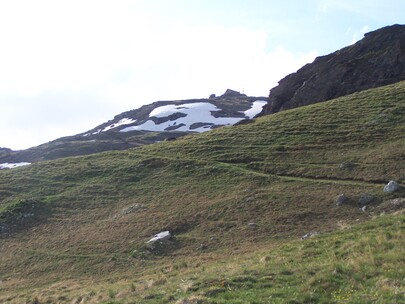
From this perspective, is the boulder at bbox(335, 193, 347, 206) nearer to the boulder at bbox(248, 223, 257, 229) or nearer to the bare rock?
the bare rock

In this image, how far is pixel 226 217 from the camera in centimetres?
3778

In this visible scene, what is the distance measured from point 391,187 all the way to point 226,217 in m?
12.8

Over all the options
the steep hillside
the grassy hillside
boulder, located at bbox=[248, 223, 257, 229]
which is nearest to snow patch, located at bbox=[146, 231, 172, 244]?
the grassy hillside

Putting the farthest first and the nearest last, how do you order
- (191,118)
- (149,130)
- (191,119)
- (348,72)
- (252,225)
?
1. (149,130)
2. (191,118)
3. (191,119)
4. (348,72)
5. (252,225)

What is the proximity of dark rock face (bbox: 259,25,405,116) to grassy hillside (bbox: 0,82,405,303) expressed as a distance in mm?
24906

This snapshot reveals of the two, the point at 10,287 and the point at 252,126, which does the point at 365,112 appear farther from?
the point at 10,287

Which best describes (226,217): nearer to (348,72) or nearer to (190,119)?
(348,72)

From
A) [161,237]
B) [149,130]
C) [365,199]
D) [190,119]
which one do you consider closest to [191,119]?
[190,119]

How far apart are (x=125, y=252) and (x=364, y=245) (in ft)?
64.5

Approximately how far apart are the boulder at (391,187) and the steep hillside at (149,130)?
95.3 meters

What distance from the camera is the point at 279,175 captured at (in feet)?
152

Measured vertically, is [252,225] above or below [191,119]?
below

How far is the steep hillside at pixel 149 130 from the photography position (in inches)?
5118

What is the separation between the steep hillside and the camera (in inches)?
5118
